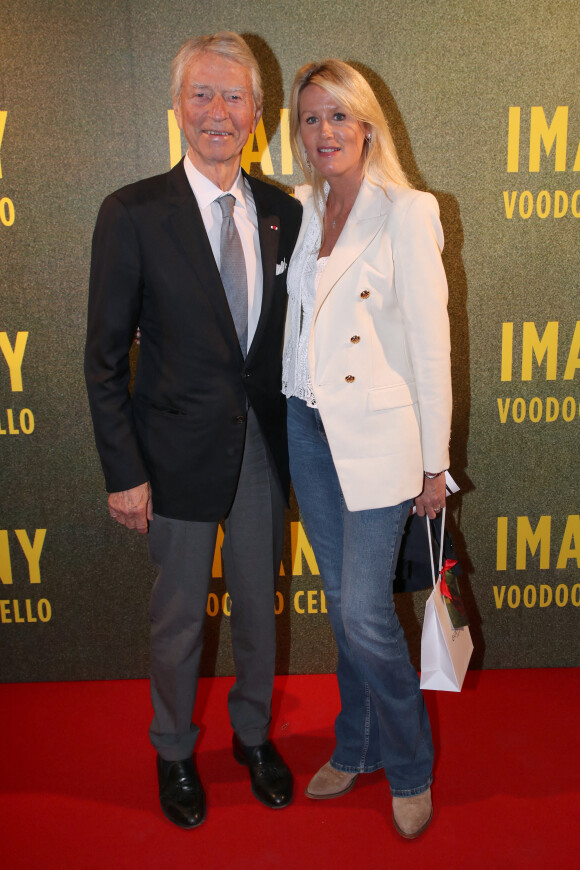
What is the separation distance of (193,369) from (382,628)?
813 mm

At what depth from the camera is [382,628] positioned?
1.86 meters

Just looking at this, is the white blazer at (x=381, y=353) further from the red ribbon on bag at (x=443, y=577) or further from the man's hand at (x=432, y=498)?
the red ribbon on bag at (x=443, y=577)

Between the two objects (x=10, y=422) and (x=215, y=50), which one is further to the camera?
(x=10, y=422)

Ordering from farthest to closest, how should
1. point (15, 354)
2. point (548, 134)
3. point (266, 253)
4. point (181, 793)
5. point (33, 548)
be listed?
point (33, 548)
point (15, 354)
point (548, 134)
point (181, 793)
point (266, 253)

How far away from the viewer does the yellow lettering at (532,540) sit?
9.05 feet

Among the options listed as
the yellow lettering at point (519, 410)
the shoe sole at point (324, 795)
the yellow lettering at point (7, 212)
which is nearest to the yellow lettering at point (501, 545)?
the yellow lettering at point (519, 410)

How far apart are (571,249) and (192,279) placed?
4.70ft

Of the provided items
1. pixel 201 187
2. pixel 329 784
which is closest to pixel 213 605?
pixel 329 784

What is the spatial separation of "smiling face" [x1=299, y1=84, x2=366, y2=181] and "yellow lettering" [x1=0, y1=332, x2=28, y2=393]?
1314 mm

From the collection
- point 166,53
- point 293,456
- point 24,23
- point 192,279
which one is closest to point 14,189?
point 24,23

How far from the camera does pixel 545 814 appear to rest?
2.04m

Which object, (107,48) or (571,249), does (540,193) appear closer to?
(571,249)

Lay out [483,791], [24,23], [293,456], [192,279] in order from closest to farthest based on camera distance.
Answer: [192,279] < [293,456] < [483,791] < [24,23]

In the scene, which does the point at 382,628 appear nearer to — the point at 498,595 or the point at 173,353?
the point at 173,353
